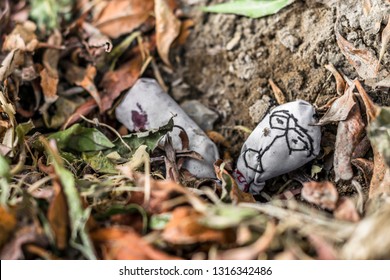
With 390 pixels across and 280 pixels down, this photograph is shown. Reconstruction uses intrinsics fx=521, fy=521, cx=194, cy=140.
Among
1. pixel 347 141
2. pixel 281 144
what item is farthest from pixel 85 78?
pixel 347 141

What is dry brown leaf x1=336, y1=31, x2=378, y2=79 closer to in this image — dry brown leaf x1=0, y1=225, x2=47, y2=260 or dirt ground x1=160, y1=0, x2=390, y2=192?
dirt ground x1=160, y1=0, x2=390, y2=192

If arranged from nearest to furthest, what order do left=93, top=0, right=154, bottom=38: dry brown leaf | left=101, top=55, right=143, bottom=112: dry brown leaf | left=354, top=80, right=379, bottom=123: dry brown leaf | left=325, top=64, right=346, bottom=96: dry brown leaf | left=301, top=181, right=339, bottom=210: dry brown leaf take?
left=301, top=181, right=339, bottom=210: dry brown leaf → left=354, top=80, right=379, bottom=123: dry brown leaf → left=325, top=64, right=346, bottom=96: dry brown leaf → left=101, top=55, right=143, bottom=112: dry brown leaf → left=93, top=0, right=154, bottom=38: dry brown leaf

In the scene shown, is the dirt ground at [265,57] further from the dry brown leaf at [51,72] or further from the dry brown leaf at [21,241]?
the dry brown leaf at [21,241]

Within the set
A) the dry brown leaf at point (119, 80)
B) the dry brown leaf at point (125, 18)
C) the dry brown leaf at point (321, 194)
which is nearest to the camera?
the dry brown leaf at point (321, 194)

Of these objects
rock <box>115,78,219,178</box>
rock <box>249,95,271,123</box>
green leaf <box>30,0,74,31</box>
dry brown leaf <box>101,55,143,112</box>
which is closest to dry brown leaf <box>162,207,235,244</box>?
rock <box>115,78,219,178</box>

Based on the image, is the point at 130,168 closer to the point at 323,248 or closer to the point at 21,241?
the point at 21,241

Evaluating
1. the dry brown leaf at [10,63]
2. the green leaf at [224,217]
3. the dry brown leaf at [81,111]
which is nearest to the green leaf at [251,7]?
the dry brown leaf at [81,111]

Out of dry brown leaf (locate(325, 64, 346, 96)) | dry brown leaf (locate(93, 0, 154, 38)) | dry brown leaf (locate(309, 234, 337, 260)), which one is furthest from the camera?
dry brown leaf (locate(93, 0, 154, 38))
